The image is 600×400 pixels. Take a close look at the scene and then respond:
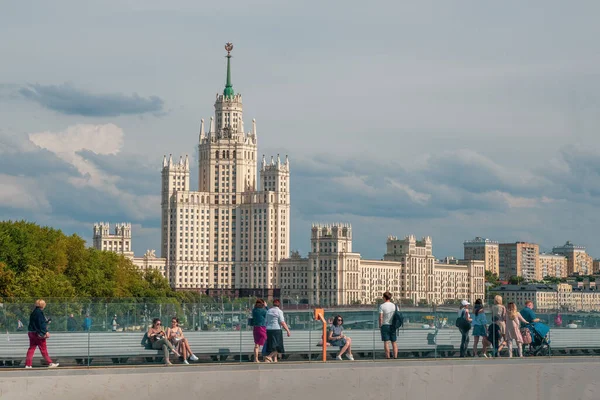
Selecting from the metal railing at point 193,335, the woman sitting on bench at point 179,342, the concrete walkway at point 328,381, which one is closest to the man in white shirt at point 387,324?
the metal railing at point 193,335

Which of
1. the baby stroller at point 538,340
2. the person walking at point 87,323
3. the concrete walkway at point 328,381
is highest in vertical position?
the person walking at point 87,323

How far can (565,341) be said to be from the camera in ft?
161

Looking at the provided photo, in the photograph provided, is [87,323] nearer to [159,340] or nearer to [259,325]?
[159,340]

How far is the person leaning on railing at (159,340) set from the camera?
134 ft

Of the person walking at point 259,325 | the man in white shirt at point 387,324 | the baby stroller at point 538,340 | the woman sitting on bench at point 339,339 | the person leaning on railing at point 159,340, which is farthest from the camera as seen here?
the baby stroller at point 538,340

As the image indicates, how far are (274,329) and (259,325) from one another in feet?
2.58

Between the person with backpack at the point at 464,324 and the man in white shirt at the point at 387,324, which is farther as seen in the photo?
the person with backpack at the point at 464,324

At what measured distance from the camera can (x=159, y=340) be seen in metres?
41.1

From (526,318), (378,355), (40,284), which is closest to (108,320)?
(378,355)

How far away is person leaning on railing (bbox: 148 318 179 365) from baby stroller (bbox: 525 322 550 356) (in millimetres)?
13734

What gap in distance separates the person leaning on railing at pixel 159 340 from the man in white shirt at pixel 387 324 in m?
7.14

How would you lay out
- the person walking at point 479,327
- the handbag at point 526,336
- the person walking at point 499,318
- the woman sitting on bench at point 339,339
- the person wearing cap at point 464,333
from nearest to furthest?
the woman sitting on bench at point 339,339 < the person walking at point 499,318 < the person wearing cap at point 464,333 < the person walking at point 479,327 < the handbag at point 526,336

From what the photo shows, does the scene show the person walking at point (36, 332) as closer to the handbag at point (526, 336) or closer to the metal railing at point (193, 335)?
the metal railing at point (193, 335)

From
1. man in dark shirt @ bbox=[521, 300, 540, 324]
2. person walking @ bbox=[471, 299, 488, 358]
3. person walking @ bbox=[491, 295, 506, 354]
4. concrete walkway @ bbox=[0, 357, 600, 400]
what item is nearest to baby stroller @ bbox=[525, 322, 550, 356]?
man in dark shirt @ bbox=[521, 300, 540, 324]
